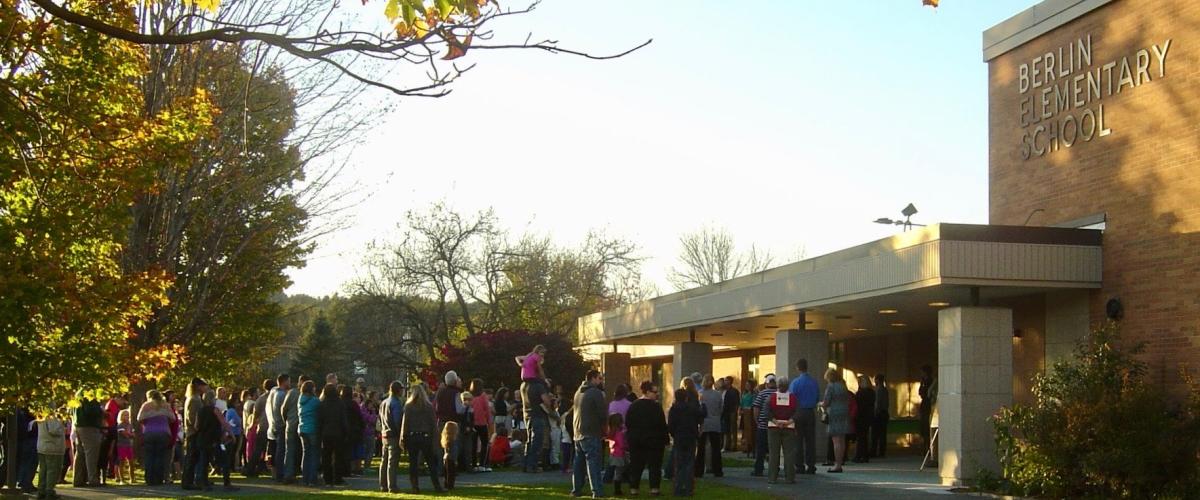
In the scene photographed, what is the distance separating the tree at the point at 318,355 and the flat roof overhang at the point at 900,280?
4068cm

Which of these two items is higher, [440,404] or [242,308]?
[242,308]

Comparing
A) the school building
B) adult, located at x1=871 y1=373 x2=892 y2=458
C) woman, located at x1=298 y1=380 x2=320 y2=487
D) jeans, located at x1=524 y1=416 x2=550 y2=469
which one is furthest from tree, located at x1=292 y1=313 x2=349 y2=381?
the school building

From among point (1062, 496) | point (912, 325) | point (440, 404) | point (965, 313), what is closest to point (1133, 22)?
point (965, 313)

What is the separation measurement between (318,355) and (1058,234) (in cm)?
6293

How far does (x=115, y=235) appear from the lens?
1723 cm

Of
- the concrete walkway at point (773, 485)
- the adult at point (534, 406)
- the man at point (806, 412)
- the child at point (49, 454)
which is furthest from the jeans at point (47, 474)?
the man at point (806, 412)

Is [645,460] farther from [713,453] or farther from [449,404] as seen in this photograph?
[449,404]

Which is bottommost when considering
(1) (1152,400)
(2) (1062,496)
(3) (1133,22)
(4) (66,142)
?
(2) (1062,496)

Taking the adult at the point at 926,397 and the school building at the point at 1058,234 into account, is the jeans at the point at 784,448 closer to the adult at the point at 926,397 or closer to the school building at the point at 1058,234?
the school building at the point at 1058,234

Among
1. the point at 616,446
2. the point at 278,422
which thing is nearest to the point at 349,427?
the point at 278,422

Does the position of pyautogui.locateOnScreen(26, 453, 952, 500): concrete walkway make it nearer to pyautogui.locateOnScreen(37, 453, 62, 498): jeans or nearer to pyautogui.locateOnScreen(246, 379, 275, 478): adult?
pyautogui.locateOnScreen(37, 453, 62, 498): jeans

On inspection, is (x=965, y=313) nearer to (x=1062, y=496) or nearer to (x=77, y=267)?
(x=1062, y=496)

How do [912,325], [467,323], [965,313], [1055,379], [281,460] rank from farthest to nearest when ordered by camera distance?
[467,323], [912,325], [281,460], [965,313], [1055,379]

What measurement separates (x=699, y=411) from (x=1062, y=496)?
4.73 metres
